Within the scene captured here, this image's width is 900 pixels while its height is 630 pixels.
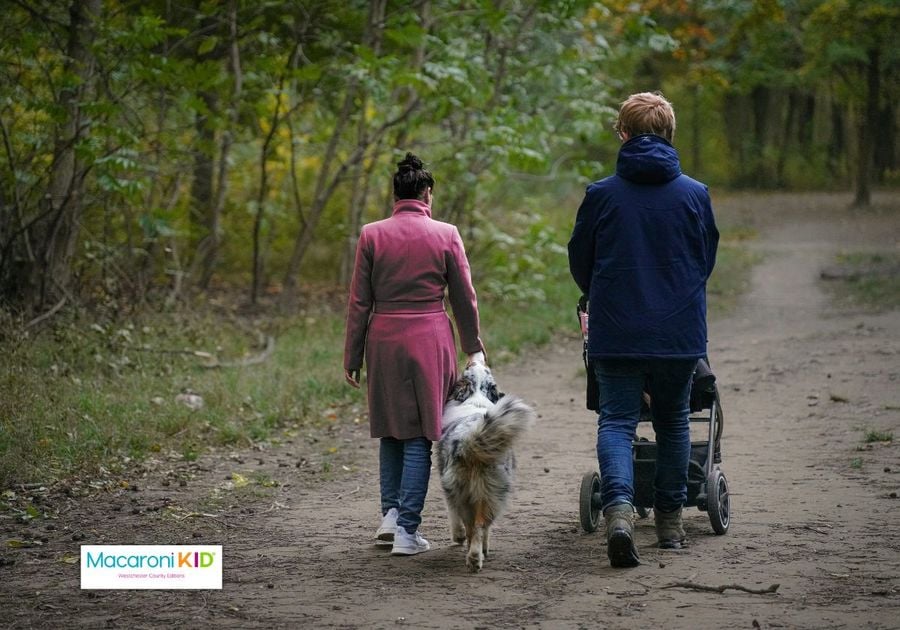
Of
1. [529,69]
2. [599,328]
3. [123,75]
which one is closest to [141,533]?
[599,328]

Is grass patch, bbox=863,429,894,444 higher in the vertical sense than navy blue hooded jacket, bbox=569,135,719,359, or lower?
lower

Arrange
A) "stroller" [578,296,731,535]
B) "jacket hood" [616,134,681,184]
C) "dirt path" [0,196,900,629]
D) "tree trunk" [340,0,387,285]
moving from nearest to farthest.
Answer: "dirt path" [0,196,900,629]
"jacket hood" [616,134,681,184]
"stroller" [578,296,731,535]
"tree trunk" [340,0,387,285]

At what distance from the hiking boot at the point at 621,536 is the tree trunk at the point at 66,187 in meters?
7.60

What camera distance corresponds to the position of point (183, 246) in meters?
17.7

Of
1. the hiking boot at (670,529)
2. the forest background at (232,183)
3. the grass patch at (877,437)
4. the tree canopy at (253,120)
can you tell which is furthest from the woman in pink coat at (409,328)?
the tree canopy at (253,120)

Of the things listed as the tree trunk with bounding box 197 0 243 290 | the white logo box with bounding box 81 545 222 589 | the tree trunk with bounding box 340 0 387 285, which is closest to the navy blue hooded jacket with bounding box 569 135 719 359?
the white logo box with bounding box 81 545 222 589

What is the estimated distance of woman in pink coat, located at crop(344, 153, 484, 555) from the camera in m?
5.84

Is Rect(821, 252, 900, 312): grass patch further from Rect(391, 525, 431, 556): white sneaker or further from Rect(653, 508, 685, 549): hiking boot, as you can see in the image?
Rect(391, 525, 431, 556): white sneaker

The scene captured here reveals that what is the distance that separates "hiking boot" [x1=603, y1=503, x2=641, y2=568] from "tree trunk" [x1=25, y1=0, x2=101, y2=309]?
7.60 metres

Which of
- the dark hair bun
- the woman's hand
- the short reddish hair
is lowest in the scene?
the woman's hand

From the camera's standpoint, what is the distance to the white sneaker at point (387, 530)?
19.7 ft

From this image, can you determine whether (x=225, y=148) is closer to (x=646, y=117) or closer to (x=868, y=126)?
(x=646, y=117)

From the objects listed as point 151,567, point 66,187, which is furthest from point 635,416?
point 66,187

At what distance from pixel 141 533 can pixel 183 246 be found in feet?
38.6
